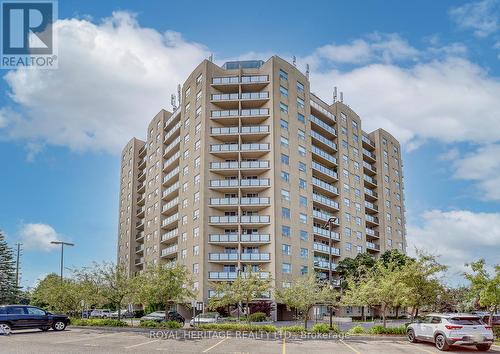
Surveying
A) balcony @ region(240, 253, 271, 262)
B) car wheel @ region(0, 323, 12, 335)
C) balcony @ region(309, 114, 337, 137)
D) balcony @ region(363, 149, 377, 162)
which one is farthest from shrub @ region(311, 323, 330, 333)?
balcony @ region(363, 149, 377, 162)

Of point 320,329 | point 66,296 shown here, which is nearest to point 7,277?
point 66,296

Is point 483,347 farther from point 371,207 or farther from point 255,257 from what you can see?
point 371,207

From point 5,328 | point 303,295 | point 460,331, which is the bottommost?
point 5,328

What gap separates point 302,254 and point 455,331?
39199mm

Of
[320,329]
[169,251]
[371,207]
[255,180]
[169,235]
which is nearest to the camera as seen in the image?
[320,329]

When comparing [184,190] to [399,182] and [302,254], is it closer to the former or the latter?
[302,254]

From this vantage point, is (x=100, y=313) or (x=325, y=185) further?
(x=325, y=185)

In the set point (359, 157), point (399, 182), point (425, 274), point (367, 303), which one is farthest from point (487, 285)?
point (399, 182)

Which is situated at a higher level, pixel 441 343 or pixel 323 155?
pixel 323 155

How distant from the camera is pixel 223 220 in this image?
5928cm

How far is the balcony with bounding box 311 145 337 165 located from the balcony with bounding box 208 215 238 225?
16298 mm

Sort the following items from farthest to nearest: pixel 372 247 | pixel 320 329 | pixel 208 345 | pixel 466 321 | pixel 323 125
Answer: pixel 372 247
pixel 323 125
pixel 320 329
pixel 208 345
pixel 466 321

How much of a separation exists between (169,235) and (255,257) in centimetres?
1646

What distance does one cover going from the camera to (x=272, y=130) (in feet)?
202
